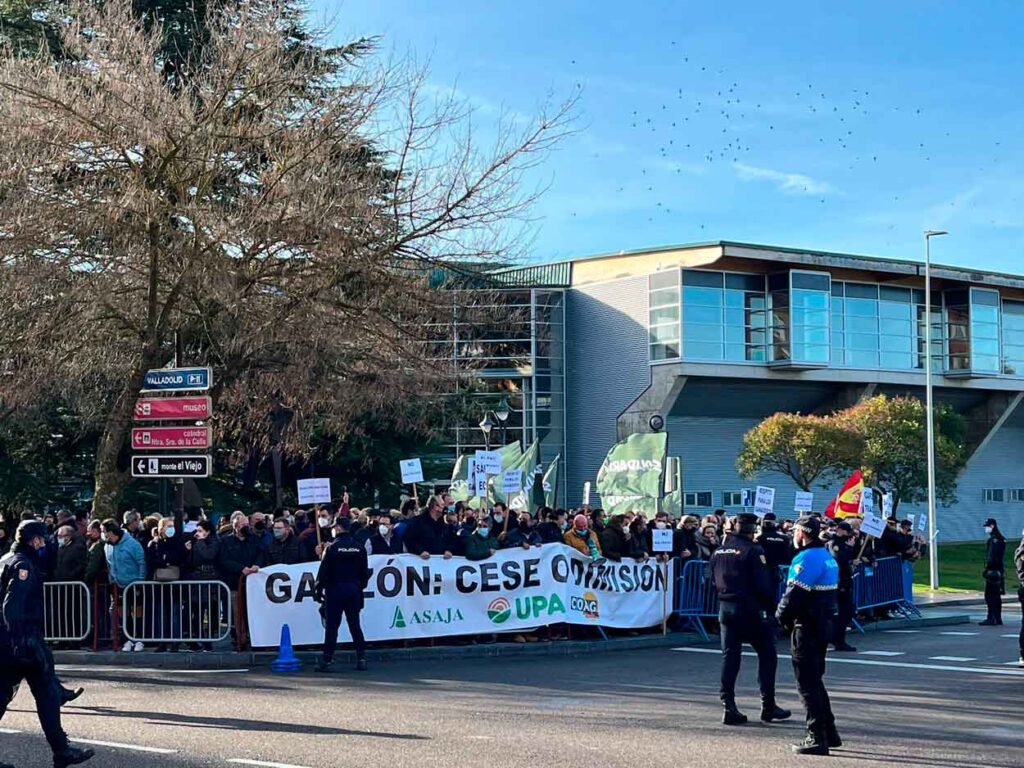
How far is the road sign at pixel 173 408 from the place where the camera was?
1697cm

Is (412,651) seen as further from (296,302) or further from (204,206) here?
(204,206)

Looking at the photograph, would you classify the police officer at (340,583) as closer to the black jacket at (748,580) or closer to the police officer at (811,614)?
the black jacket at (748,580)

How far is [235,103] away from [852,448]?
2900 centimetres

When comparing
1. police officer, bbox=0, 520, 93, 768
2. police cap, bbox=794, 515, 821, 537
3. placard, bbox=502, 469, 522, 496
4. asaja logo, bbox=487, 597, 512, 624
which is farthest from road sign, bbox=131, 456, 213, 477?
police cap, bbox=794, 515, 821, 537

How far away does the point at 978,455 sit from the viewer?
55.1 meters

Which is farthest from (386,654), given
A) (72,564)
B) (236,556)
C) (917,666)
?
(917,666)

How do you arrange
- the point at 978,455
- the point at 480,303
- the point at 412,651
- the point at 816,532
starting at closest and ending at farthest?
the point at 816,532
the point at 412,651
the point at 480,303
the point at 978,455

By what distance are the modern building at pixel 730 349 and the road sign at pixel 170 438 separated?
29.1 meters

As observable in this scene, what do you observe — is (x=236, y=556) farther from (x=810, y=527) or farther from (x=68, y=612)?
(x=810, y=527)

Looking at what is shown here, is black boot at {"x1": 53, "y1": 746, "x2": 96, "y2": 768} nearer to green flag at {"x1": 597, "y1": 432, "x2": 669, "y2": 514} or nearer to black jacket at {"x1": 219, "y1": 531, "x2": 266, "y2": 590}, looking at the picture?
black jacket at {"x1": 219, "y1": 531, "x2": 266, "y2": 590}

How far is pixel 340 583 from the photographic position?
14.6 m

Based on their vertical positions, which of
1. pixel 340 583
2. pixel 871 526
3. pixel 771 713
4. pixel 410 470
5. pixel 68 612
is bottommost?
pixel 771 713

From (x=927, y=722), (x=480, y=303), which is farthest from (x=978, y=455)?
(x=927, y=722)

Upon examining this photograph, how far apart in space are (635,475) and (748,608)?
1619 cm
